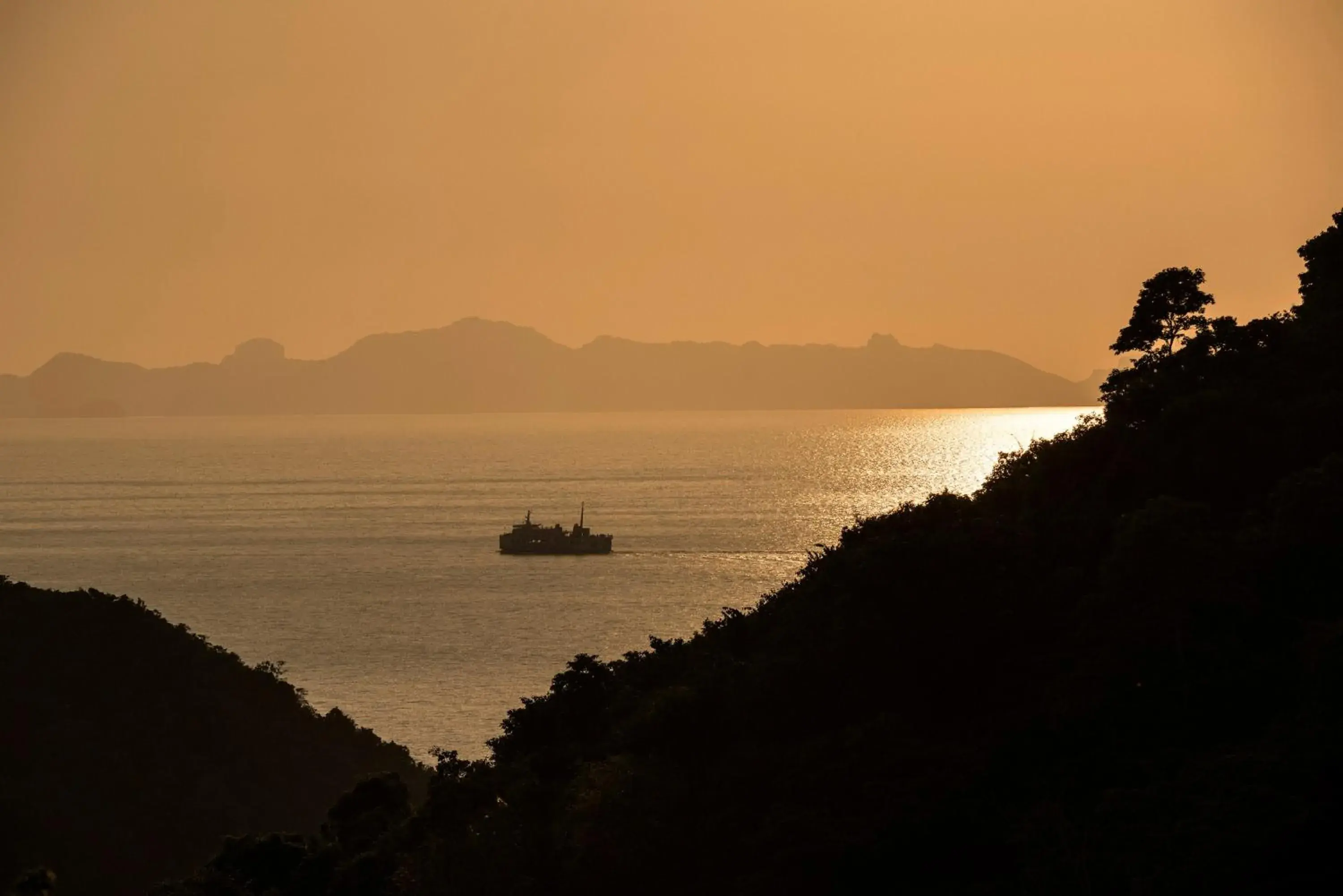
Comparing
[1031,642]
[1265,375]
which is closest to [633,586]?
[1265,375]

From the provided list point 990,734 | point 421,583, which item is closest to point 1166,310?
point 990,734

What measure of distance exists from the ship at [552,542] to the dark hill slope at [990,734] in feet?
367

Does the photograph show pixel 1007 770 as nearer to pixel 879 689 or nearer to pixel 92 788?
pixel 879 689

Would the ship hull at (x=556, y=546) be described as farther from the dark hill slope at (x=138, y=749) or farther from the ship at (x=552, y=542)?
the dark hill slope at (x=138, y=749)

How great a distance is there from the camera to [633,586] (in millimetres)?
125750

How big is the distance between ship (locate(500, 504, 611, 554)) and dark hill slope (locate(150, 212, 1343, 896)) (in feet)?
367

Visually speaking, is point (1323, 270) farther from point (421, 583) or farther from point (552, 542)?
point (552, 542)

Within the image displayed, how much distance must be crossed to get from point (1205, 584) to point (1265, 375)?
1768 cm

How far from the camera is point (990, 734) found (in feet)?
84.8

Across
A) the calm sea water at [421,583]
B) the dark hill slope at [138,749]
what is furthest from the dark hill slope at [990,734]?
the calm sea water at [421,583]

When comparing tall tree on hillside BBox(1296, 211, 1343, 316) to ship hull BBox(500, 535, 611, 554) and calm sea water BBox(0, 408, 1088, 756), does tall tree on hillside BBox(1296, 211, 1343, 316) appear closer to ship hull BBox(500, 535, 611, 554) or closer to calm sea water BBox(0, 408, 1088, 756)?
calm sea water BBox(0, 408, 1088, 756)

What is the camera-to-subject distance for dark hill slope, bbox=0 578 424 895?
48.7 meters

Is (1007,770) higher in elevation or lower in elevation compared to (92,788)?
higher

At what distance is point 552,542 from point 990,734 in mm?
127500
